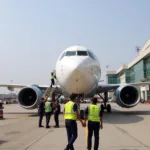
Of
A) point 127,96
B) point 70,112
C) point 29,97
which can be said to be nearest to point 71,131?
point 70,112

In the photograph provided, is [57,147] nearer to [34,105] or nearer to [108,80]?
[34,105]

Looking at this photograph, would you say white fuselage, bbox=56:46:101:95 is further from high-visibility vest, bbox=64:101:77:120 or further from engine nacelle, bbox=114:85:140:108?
high-visibility vest, bbox=64:101:77:120

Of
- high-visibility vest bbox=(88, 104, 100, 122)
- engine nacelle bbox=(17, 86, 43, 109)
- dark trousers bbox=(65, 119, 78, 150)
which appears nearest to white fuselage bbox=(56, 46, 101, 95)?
engine nacelle bbox=(17, 86, 43, 109)

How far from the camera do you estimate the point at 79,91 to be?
44.7 ft

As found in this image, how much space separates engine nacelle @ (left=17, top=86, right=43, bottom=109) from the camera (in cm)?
1774

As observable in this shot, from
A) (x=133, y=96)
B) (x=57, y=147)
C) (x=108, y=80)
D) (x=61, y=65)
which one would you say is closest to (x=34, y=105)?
(x=61, y=65)

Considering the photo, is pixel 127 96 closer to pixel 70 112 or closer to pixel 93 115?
pixel 93 115

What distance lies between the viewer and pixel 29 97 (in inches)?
746

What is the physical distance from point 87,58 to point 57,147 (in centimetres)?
751

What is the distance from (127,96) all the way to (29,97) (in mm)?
6687

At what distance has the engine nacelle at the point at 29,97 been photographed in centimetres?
1774

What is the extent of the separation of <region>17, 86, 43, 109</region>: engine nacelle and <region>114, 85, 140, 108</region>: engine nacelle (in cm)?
511

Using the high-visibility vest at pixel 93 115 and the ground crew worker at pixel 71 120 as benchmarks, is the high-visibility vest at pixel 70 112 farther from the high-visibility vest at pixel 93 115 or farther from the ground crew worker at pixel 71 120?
the high-visibility vest at pixel 93 115

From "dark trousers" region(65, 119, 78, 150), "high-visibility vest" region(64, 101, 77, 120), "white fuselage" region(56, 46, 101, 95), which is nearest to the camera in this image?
"dark trousers" region(65, 119, 78, 150)
